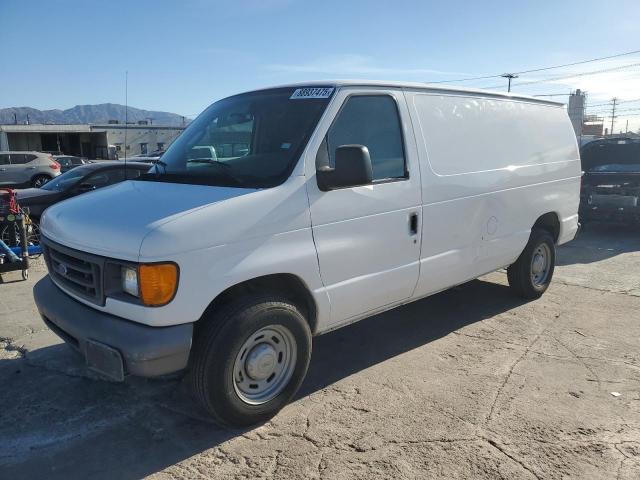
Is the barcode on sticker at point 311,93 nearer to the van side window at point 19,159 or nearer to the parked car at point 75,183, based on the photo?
the parked car at point 75,183

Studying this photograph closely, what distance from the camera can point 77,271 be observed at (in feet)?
10.5

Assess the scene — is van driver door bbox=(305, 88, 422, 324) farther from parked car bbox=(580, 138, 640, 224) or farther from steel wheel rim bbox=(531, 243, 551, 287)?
parked car bbox=(580, 138, 640, 224)

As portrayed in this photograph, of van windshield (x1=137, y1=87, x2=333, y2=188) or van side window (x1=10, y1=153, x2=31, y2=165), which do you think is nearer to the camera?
van windshield (x1=137, y1=87, x2=333, y2=188)

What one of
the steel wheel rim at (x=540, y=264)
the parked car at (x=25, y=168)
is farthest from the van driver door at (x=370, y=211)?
the parked car at (x=25, y=168)

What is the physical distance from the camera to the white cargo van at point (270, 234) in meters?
2.86

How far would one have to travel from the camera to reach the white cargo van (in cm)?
286

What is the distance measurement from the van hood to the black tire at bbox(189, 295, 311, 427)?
0.61 m

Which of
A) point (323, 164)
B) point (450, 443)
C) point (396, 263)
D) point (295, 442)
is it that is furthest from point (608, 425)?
point (323, 164)

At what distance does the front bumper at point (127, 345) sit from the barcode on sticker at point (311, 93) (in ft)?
5.90

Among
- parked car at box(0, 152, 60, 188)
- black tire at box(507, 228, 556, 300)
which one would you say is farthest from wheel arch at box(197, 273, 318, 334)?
parked car at box(0, 152, 60, 188)

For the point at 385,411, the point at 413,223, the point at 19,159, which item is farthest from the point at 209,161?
the point at 19,159

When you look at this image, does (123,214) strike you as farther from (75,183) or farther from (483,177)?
(75,183)

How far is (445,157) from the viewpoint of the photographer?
4.30 meters

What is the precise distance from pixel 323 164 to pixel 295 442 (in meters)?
1.76
